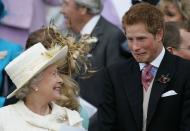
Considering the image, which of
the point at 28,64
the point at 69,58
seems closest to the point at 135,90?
the point at 69,58

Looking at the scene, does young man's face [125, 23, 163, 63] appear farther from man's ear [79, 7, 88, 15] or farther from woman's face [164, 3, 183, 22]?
man's ear [79, 7, 88, 15]

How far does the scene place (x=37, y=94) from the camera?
7.03 metres

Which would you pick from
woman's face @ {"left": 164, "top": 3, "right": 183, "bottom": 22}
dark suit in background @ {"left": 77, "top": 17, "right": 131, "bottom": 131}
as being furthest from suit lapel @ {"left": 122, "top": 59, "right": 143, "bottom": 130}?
woman's face @ {"left": 164, "top": 3, "right": 183, "bottom": 22}

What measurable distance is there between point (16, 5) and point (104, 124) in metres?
3.10

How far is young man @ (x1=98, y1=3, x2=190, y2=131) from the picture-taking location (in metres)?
7.21

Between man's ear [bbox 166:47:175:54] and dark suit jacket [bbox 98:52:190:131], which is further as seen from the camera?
man's ear [bbox 166:47:175:54]

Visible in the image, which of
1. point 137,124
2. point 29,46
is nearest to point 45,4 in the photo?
point 29,46

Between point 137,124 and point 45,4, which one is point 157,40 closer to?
point 137,124

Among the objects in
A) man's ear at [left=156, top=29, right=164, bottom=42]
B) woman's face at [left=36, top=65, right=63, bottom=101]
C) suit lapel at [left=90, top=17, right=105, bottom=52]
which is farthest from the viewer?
suit lapel at [left=90, top=17, right=105, bottom=52]

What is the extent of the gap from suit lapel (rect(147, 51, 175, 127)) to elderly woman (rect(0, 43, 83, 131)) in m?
0.60

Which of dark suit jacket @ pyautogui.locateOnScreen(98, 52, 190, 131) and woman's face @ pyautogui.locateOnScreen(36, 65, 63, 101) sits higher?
woman's face @ pyautogui.locateOnScreen(36, 65, 63, 101)

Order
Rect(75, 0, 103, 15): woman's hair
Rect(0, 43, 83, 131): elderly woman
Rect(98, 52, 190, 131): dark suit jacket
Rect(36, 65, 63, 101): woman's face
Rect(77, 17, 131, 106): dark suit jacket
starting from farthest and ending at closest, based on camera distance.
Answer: Rect(75, 0, 103, 15): woman's hair → Rect(77, 17, 131, 106): dark suit jacket → Rect(98, 52, 190, 131): dark suit jacket → Rect(36, 65, 63, 101): woman's face → Rect(0, 43, 83, 131): elderly woman

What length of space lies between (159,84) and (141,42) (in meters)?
0.38

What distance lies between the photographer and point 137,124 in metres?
7.25
